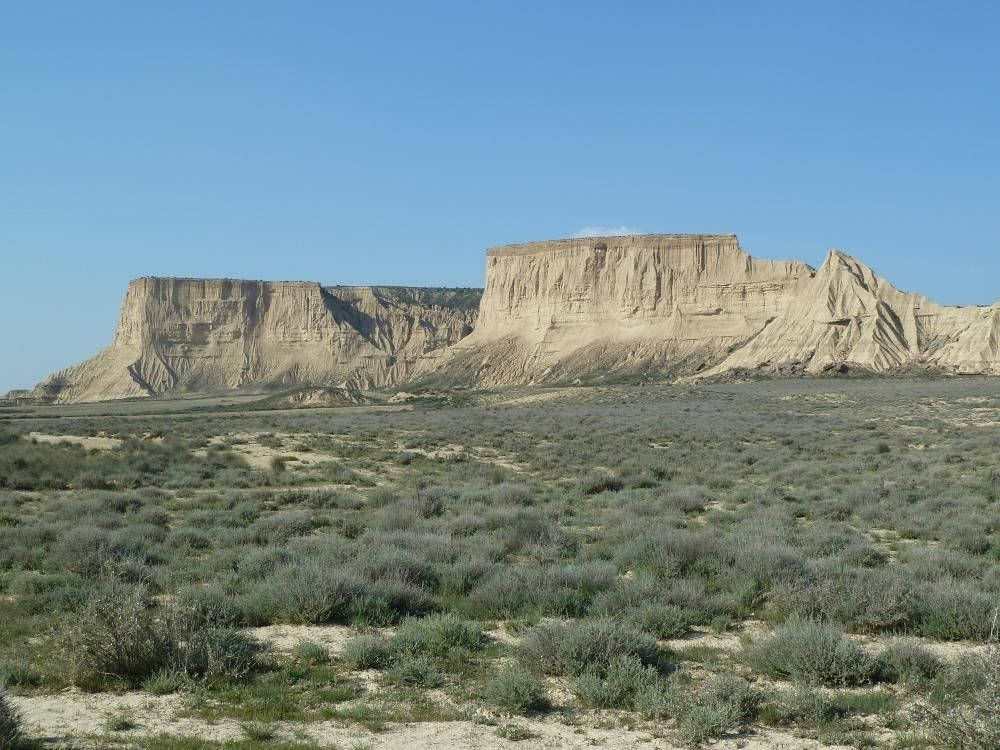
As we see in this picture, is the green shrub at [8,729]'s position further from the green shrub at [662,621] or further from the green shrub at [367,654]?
the green shrub at [662,621]

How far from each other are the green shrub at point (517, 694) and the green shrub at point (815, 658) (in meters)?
1.81

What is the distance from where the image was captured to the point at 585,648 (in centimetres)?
685

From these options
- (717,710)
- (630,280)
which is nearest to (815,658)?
(717,710)

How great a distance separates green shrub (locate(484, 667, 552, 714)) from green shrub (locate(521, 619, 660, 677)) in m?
0.43

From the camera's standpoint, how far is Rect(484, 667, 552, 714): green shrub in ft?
20.4

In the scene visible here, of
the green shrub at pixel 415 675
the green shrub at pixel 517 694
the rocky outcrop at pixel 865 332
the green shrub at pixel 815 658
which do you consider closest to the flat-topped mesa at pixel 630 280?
the rocky outcrop at pixel 865 332

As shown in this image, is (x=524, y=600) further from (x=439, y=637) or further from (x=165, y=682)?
(x=165, y=682)

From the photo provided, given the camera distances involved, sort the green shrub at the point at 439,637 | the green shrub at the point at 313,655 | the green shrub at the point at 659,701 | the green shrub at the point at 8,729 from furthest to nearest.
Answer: the green shrub at the point at 439,637 < the green shrub at the point at 313,655 < the green shrub at the point at 659,701 < the green shrub at the point at 8,729

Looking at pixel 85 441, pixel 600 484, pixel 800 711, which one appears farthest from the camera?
pixel 85 441

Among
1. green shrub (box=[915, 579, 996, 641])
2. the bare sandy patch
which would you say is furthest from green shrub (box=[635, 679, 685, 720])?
green shrub (box=[915, 579, 996, 641])

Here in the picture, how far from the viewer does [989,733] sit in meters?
4.81

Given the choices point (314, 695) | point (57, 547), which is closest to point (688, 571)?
point (314, 695)

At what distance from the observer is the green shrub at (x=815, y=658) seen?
6582 mm

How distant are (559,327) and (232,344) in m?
52.8
